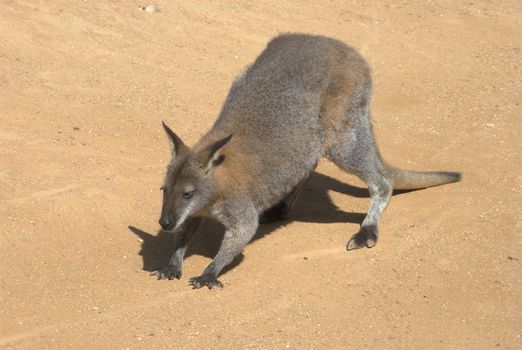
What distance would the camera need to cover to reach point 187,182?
23.7ft

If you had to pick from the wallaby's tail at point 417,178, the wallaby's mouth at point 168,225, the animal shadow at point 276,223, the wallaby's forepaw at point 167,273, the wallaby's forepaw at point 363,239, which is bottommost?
the animal shadow at point 276,223

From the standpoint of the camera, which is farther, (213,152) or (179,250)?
(179,250)

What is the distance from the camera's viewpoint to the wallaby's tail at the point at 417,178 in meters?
9.01

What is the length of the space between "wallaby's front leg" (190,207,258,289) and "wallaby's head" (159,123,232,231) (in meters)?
0.33

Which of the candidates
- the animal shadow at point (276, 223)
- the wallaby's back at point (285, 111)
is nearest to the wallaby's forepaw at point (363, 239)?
the animal shadow at point (276, 223)

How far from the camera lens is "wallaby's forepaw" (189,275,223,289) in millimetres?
7215

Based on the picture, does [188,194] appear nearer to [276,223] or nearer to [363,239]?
[276,223]

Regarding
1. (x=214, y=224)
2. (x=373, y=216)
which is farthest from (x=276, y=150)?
(x=373, y=216)

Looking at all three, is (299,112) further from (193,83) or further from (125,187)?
(193,83)

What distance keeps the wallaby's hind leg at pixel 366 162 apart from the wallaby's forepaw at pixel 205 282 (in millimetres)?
1781

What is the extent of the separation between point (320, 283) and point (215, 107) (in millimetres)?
4017

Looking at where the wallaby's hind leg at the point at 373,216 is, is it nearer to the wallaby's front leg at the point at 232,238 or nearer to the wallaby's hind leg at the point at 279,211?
the wallaby's hind leg at the point at 279,211

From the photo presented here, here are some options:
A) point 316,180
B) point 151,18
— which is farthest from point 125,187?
point 151,18

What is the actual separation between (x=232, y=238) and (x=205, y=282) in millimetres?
502
